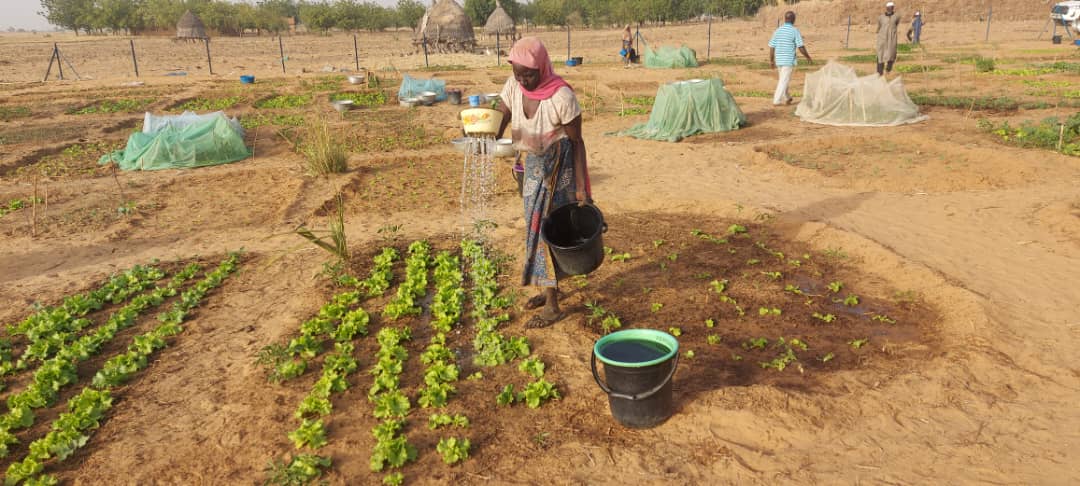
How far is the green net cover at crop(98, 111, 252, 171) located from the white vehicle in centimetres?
2614

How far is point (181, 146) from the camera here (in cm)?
923

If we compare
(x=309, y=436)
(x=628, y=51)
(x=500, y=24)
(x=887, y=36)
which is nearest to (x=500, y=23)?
(x=500, y=24)

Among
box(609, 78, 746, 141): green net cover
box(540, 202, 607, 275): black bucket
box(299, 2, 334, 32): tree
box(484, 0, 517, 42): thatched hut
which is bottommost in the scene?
box(540, 202, 607, 275): black bucket

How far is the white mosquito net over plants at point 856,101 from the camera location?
10211mm

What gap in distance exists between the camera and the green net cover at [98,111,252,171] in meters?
9.15

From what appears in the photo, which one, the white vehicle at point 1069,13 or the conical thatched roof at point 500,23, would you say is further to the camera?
the conical thatched roof at point 500,23

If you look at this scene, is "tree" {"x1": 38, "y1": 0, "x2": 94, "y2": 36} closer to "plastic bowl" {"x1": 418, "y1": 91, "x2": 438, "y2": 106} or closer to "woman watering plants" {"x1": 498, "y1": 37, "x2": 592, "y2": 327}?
"plastic bowl" {"x1": 418, "y1": 91, "x2": 438, "y2": 106}

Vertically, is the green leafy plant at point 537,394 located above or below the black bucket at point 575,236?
below

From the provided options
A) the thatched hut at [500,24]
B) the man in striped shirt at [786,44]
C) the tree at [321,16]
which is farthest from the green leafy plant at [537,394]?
the tree at [321,16]

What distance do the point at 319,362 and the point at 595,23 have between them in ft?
179

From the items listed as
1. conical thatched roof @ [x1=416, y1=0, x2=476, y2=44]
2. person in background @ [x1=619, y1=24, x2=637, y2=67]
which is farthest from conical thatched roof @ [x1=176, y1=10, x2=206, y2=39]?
person in background @ [x1=619, y1=24, x2=637, y2=67]

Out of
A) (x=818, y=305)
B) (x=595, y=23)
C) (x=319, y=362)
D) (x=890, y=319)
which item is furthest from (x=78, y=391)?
(x=595, y=23)

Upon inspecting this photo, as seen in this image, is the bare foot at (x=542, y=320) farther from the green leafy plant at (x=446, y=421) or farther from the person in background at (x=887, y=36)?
the person in background at (x=887, y=36)

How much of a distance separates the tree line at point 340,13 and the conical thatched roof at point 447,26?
1657 centimetres
